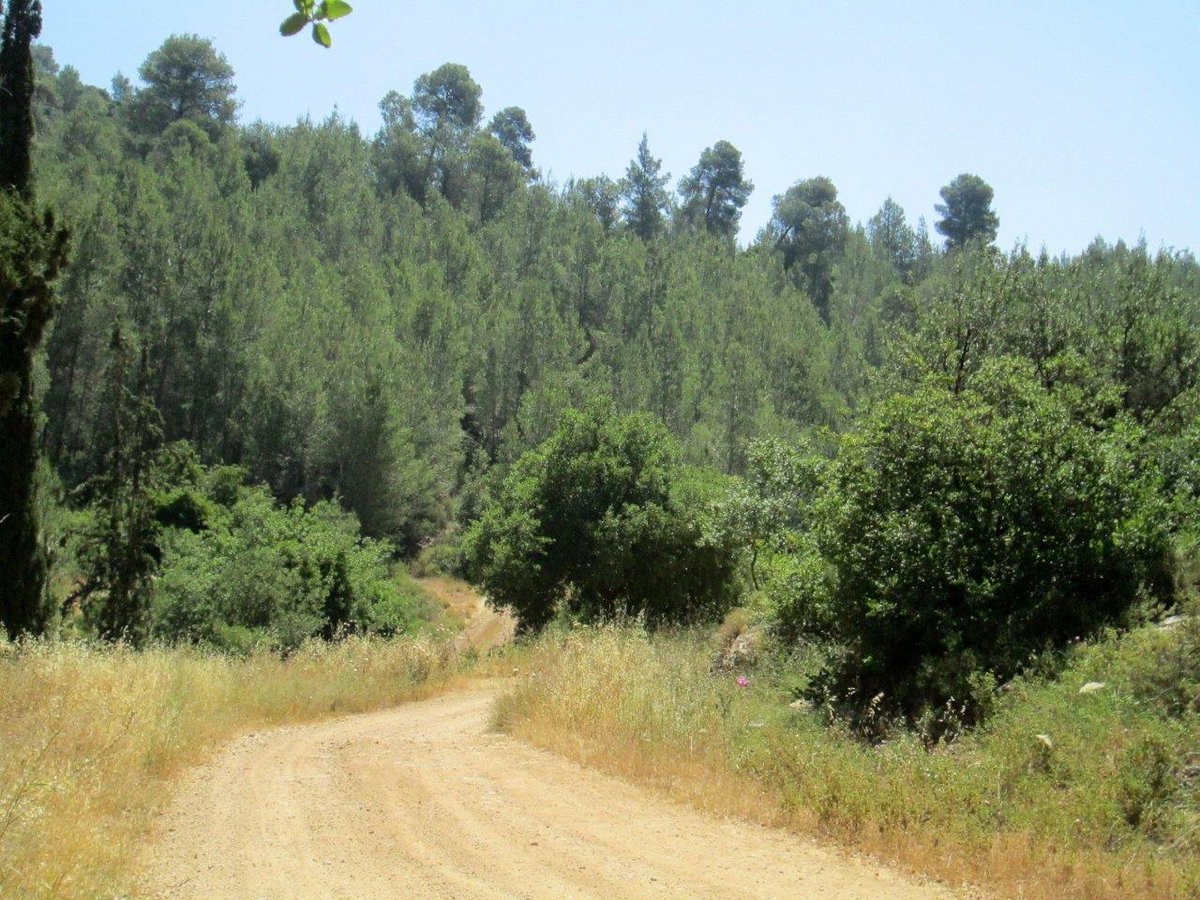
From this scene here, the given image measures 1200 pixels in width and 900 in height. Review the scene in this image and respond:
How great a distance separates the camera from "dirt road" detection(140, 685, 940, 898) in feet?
20.7

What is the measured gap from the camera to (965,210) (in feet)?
352

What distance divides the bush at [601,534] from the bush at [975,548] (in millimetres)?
12437

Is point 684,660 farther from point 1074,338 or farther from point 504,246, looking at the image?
point 504,246

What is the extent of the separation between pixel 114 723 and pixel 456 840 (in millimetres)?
3988

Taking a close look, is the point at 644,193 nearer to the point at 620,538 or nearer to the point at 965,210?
the point at 965,210

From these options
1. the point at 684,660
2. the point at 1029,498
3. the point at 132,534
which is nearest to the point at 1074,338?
the point at 1029,498

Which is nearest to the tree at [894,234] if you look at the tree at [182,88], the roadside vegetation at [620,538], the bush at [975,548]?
the roadside vegetation at [620,538]

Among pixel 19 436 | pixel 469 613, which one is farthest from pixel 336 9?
pixel 469 613

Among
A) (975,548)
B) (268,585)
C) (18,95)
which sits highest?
(18,95)

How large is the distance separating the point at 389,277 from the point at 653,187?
36393 millimetres

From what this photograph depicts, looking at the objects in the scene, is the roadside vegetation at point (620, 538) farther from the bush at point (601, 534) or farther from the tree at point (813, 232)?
the tree at point (813, 232)

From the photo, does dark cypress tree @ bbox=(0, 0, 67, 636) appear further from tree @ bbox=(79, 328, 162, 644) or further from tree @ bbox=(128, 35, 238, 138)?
tree @ bbox=(128, 35, 238, 138)

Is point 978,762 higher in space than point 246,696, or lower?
higher

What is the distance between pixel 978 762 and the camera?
8.30 m
